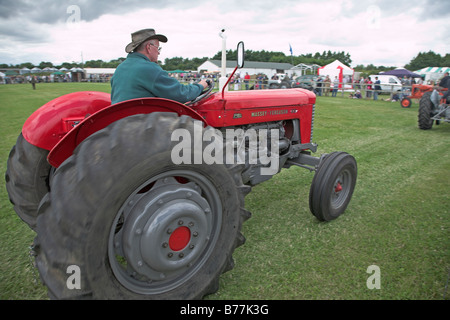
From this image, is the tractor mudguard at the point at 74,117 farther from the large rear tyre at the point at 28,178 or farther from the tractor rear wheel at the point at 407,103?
the tractor rear wheel at the point at 407,103

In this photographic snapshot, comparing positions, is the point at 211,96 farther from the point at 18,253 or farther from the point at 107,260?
the point at 18,253

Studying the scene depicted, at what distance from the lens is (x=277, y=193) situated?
392cm

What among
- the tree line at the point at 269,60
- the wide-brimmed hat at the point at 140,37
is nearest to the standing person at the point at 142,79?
the wide-brimmed hat at the point at 140,37

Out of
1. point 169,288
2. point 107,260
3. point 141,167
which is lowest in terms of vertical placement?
point 169,288

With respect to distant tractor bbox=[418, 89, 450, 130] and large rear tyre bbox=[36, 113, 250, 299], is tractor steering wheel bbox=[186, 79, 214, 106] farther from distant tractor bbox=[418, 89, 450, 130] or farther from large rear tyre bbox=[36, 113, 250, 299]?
distant tractor bbox=[418, 89, 450, 130]

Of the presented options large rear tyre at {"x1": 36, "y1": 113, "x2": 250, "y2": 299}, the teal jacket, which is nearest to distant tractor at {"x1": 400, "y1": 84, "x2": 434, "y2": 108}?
the teal jacket

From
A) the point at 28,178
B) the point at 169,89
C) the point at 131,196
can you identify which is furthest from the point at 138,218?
the point at 28,178

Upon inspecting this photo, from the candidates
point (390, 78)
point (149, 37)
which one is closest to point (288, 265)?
point (149, 37)

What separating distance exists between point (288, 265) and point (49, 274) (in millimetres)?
1738

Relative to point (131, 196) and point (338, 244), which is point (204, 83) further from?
point (338, 244)

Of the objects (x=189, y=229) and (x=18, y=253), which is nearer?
(x=189, y=229)

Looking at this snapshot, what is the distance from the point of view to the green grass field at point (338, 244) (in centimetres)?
220

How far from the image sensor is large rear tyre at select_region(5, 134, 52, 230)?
2.40 metres

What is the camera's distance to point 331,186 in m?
2.98
